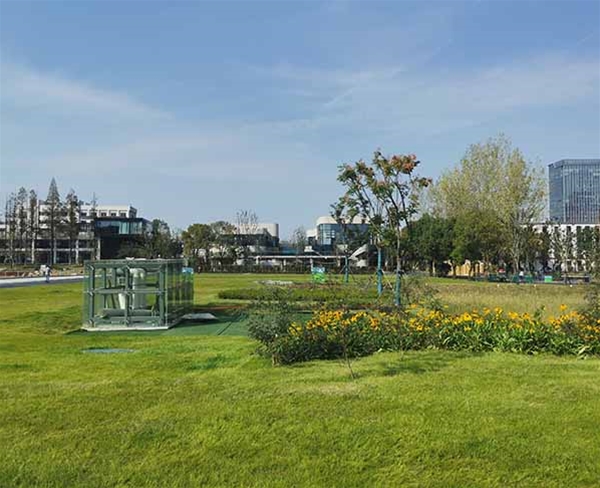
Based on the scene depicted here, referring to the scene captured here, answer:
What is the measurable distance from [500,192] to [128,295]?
36175mm

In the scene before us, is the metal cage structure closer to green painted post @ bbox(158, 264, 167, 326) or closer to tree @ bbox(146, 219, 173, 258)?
green painted post @ bbox(158, 264, 167, 326)

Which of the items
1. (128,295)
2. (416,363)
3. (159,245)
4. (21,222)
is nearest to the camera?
(416,363)

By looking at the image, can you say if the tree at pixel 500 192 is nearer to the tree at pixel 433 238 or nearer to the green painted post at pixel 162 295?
the tree at pixel 433 238

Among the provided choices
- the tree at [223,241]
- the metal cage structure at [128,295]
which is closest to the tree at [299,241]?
the tree at [223,241]

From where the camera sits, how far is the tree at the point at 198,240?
222 ft

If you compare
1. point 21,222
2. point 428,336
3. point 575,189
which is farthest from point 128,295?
point 575,189

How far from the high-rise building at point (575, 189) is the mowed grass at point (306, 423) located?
106 m

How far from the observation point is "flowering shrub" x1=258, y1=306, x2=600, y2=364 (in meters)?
7.02

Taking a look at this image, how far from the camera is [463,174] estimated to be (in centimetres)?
4641

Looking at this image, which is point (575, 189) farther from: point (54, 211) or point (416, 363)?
point (416, 363)

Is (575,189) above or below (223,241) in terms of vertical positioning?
above

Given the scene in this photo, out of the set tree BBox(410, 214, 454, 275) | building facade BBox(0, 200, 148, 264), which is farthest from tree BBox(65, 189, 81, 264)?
tree BBox(410, 214, 454, 275)

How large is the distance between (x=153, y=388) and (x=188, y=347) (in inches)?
135

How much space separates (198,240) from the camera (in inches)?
2675
